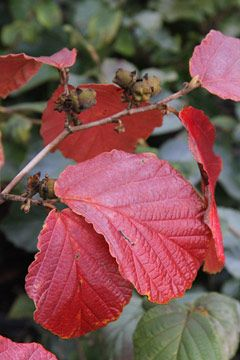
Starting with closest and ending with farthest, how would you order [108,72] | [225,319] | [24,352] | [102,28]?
[24,352], [225,319], [108,72], [102,28]

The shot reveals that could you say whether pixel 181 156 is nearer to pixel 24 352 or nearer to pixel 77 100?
pixel 77 100

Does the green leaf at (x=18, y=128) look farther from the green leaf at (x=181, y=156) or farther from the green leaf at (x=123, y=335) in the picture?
the green leaf at (x=123, y=335)

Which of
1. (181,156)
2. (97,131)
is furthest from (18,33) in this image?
(97,131)

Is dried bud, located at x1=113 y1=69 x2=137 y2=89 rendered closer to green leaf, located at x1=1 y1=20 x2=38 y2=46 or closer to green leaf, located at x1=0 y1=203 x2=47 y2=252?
green leaf, located at x1=0 y1=203 x2=47 y2=252

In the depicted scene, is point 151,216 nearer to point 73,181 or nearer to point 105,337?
point 73,181

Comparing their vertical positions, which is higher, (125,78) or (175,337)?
(125,78)

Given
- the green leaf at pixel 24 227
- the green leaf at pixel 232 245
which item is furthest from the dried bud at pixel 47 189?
the green leaf at pixel 232 245

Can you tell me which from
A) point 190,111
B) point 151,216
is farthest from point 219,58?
point 151,216
